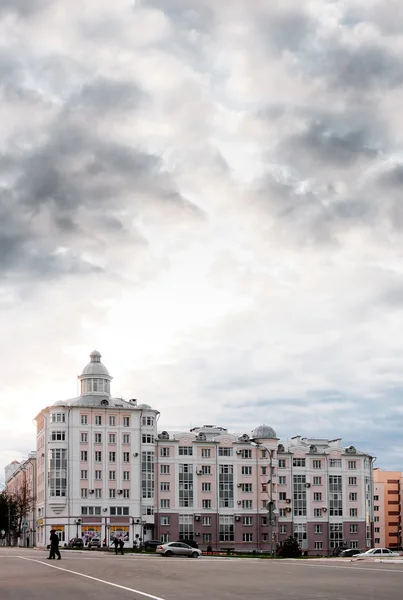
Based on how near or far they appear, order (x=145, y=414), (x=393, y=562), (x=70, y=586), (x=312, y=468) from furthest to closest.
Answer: (x=312, y=468), (x=145, y=414), (x=393, y=562), (x=70, y=586)

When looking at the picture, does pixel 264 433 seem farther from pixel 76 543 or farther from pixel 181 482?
pixel 76 543

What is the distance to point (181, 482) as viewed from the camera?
127 meters

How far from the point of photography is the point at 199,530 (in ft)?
414

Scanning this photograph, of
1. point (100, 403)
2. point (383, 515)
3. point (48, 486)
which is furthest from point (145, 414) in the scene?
point (383, 515)

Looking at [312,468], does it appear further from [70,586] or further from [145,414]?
[70,586]

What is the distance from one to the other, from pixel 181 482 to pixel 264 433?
1510cm

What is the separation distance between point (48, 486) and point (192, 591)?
9914 centimetres

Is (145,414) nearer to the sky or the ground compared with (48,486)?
nearer to the sky

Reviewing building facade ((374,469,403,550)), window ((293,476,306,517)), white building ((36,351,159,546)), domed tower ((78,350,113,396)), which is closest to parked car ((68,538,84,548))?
white building ((36,351,159,546))

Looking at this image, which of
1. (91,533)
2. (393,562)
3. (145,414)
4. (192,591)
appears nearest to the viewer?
(192,591)

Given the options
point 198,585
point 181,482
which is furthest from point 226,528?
point 198,585

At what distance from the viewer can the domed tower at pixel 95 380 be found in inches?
5054

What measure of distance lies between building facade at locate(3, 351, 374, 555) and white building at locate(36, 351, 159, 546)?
5.4 inches

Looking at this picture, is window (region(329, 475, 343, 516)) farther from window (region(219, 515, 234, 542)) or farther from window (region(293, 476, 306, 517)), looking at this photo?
window (region(219, 515, 234, 542))
